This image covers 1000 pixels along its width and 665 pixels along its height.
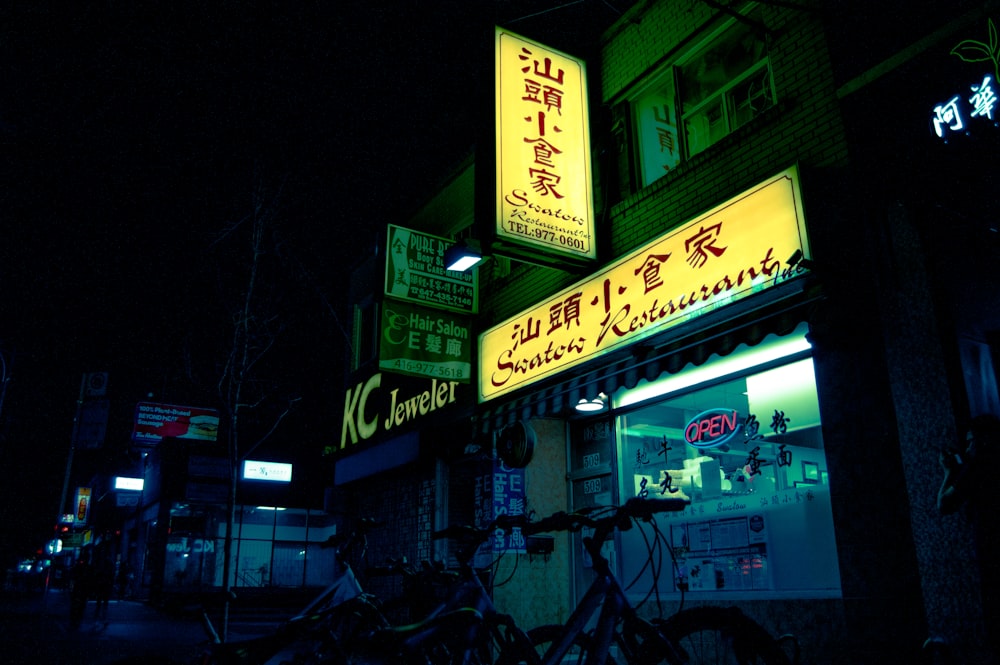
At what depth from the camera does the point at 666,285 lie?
279 inches

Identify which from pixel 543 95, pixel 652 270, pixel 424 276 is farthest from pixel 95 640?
pixel 543 95

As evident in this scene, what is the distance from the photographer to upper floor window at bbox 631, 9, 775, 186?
7.66 metres

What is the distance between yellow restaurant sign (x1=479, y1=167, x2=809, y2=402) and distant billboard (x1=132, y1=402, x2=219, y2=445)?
90.8 feet

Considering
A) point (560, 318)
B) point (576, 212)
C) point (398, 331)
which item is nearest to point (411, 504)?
point (398, 331)

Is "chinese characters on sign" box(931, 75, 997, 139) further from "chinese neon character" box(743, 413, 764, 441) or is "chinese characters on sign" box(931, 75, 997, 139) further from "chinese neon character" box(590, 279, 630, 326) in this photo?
"chinese neon character" box(590, 279, 630, 326)

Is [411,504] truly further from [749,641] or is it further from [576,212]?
[749,641]

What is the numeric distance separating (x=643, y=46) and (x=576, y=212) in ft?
9.12

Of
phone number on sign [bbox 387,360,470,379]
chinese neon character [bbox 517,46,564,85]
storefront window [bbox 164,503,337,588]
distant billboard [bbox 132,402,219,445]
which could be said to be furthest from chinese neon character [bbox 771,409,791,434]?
distant billboard [bbox 132,402,219,445]

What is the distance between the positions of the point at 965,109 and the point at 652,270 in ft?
10.7

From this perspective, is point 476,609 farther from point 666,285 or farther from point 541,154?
point 541,154

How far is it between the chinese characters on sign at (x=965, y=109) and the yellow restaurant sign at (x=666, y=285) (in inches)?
55.7

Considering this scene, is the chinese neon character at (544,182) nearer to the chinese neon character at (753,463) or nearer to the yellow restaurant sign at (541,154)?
the yellow restaurant sign at (541,154)

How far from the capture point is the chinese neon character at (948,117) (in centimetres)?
455

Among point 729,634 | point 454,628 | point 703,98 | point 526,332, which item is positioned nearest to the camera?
point 454,628
